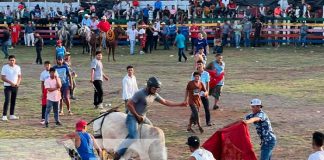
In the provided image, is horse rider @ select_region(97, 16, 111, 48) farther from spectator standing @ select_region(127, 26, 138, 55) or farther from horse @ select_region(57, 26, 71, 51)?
horse @ select_region(57, 26, 71, 51)

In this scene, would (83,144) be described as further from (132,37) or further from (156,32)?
(156,32)

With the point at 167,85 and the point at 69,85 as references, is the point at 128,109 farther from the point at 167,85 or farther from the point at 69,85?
the point at 167,85

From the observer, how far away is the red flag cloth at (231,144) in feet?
38.3

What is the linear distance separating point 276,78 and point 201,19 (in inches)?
568

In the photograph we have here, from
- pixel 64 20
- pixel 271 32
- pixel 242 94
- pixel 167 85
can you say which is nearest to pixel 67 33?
pixel 64 20

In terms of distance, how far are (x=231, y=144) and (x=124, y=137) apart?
2.54m

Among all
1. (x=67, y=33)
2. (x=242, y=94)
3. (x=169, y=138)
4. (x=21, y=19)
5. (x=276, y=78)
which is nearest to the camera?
(x=169, y=138)

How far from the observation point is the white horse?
12977mm

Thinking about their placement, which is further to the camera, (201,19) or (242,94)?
(201,19)

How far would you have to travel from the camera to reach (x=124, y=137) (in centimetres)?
1352

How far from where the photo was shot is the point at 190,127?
1722 cm

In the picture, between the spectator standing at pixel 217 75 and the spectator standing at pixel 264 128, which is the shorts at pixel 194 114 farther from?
the spectator standing at pixel 264 128

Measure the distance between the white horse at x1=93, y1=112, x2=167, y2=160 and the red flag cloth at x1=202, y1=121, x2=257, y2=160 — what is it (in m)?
1.46

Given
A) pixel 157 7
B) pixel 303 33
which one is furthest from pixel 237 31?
pixel 157 7
